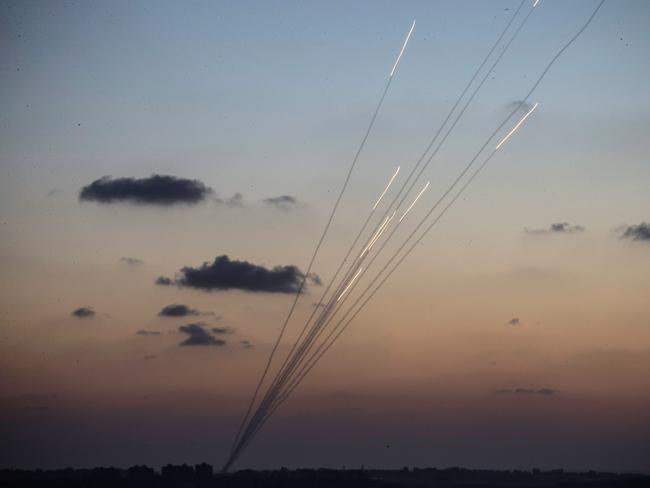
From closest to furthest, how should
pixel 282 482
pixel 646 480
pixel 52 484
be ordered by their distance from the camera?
pixel 52 484 → pixel 282 482 → pixel 646 480

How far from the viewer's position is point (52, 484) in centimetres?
15450

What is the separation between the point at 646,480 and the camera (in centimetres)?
18925

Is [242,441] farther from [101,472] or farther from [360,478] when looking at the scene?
[360,478]

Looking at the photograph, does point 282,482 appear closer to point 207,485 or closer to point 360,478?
point 207,485

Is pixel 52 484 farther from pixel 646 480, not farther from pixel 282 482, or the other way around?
pixel 646 480

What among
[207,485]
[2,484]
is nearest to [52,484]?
[2,484]

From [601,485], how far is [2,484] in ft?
383

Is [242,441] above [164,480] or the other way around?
the other way around

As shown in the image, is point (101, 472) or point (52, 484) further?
point (101, 472)

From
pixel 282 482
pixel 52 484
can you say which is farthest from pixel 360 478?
pixel 52 484

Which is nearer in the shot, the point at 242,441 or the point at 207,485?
the point at 242,441

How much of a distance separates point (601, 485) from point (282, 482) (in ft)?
227

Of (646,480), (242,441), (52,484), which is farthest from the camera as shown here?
(646,480)

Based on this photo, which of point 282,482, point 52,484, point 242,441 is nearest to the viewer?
point 242,441
